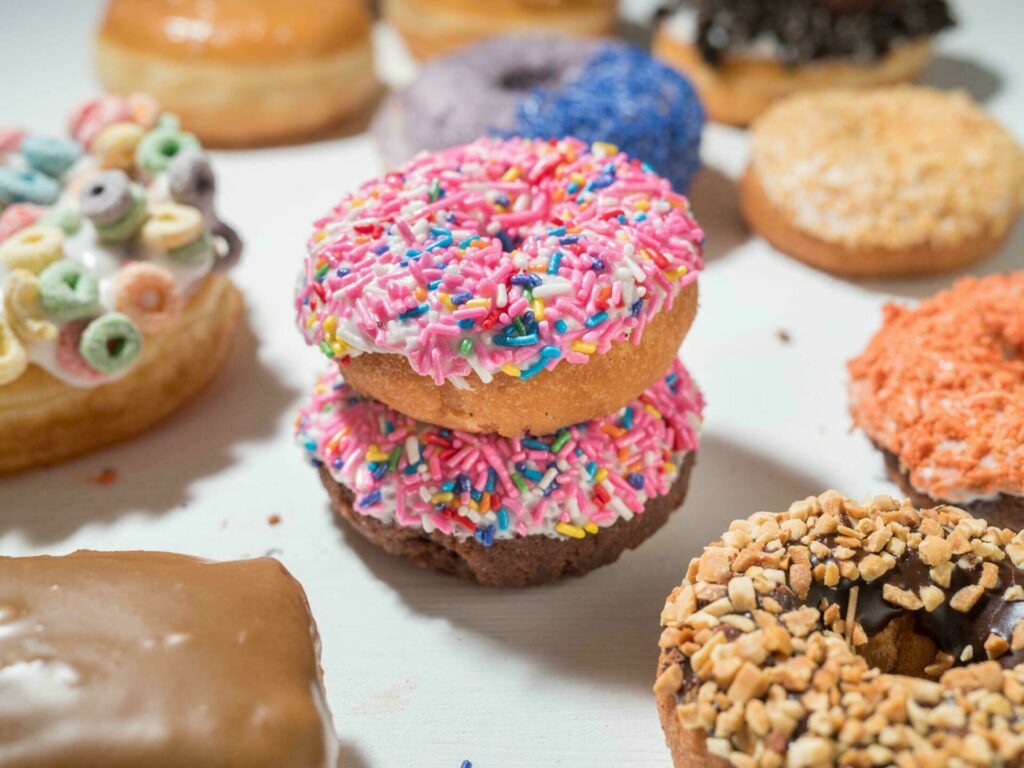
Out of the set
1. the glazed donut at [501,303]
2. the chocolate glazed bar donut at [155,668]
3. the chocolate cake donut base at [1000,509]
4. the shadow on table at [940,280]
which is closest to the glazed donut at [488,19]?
the shadow on table at [940,280]

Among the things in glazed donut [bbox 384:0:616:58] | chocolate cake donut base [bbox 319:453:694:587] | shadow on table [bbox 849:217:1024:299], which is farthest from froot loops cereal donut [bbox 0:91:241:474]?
shadow on table [bbox 849:217:1024:299]

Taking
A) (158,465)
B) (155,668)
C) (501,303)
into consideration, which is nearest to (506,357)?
(501,303)

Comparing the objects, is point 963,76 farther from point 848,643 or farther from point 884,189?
point 848,643

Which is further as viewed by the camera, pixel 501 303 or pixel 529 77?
pixel 529 77

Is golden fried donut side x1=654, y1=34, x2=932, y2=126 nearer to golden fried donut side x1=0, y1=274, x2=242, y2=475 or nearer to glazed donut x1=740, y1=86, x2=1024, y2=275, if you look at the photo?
glazed donut x1=740, y1=86, x2=1024, y2=275

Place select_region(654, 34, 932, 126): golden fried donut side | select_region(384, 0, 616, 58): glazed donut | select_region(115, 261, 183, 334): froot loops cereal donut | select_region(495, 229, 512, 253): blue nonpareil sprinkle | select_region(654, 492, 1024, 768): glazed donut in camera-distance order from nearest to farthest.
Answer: select_region(654, 492, 1024, 768): glazed donut, select_region(495, 229, 512, 253): blue nonpareil sprinkle, select_region(115, 261, 183, 334): froot loops cereal donut, select_region(654, 34, 932, 126): golden fried donut side, select_region(384, 0, 616, 58): glazed donut

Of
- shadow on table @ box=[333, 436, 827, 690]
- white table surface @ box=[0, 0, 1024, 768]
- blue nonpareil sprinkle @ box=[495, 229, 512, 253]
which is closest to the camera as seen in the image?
white table surface @ box=[0, 0, 1024, 768]

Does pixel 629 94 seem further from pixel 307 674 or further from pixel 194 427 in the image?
pixel 307 674
